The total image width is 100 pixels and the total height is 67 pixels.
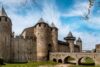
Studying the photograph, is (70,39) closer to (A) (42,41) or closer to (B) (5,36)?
(A) (42,41)

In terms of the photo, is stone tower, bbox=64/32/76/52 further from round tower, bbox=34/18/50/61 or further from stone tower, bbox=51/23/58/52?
round tower, bbox=34/18/50/61

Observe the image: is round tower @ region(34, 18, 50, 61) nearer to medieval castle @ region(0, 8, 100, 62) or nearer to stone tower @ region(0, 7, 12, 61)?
medieval castle @ region(0, 8, 100, 62)

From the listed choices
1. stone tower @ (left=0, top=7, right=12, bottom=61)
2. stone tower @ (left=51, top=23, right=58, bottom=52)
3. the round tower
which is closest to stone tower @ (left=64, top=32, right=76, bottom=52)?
stone tower @ (left=51, top=23, right=58, bottom=52)

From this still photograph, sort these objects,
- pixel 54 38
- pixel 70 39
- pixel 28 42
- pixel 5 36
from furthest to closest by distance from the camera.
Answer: pixel 70 39 < pixel 54 38 < pixel 28 42 < pixel 5 36

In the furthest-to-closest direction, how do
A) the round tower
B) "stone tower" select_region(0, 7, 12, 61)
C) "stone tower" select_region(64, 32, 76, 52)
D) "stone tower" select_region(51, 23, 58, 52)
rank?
"stone tower" select_region(64, 32, 76, 52), "stone tower" select_region(51, 23, 58, 52), the round tower, "stone tower" select_region(0, 7, 12, 61)

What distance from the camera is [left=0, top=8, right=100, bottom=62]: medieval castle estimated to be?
144 ft

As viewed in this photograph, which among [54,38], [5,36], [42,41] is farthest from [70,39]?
[5,36]

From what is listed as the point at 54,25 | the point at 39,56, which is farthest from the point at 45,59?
the point at 54,25

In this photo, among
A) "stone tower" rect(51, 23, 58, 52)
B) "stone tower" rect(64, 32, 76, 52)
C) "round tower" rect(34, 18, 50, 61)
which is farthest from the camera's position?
"stone tower" rect(64, 32, 76, 52)

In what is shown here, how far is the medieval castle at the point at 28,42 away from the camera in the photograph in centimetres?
4391

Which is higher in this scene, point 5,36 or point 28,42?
point 5,36

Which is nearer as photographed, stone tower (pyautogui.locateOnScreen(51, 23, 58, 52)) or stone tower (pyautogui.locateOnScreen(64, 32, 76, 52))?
stone tower (pyautogui.locateOnScreen(51, 23, 58, 52))

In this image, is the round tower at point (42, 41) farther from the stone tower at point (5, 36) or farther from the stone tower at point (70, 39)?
the stone tower at point (70, 39)

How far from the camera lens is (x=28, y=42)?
157ft
